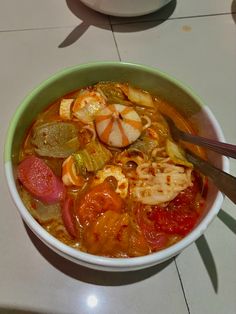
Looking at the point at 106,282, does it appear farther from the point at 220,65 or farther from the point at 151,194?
the point at 220,65

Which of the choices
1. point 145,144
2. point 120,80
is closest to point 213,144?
point 145,144

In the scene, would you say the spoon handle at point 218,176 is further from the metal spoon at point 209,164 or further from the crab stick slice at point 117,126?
the crab stick slice at point 117,126

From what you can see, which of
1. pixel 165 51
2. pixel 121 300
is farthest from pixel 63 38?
pixel 121 300

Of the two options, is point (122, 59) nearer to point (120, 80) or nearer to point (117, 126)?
point (120, 80)

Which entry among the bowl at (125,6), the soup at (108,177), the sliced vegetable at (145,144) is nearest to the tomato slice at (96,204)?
the soup at (108,177)

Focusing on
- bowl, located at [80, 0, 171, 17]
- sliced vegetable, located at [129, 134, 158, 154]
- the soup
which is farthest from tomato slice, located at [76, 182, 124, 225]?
bowl, located at [80, 0, 171, 17]
